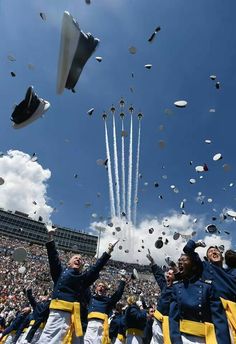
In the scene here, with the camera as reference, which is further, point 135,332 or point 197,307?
point 135,332

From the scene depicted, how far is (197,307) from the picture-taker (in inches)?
163

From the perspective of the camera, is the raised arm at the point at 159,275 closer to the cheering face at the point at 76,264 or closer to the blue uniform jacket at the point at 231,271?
the cheering face at the point at 76,264

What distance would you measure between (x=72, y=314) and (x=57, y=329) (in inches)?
14.1

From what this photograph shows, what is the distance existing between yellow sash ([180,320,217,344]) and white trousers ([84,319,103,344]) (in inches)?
165

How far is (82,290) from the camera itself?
19.8 feet

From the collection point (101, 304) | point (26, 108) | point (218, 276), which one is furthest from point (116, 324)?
point (26, 108)

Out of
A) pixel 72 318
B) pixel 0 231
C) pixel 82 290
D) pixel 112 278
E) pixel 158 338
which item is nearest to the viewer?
pixel 72 318

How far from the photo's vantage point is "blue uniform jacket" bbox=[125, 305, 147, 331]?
326 inches

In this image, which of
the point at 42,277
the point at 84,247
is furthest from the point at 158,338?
the point at 84,247

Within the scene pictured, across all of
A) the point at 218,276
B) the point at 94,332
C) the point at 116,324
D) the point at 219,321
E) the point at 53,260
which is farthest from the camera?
the point at 116,324

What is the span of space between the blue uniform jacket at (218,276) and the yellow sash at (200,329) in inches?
19.0

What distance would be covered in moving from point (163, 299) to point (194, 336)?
235 centimetres

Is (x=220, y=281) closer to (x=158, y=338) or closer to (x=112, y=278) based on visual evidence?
(x=158, y=338)

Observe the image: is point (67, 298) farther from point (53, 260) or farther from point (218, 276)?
point (218, 276)
